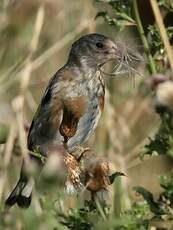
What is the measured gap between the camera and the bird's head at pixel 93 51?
4410 mm

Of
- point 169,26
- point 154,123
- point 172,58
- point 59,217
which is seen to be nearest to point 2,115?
point 59,217

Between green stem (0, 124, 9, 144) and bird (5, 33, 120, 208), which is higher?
bird (5, 33, 120, 208)

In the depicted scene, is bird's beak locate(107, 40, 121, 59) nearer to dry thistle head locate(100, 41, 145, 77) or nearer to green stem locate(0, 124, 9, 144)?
dry thistle head locate(100, 41, 145, 77)

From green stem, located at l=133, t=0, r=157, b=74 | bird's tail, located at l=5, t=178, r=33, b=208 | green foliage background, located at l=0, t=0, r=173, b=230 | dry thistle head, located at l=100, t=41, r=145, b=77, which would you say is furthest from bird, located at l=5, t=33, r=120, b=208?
green stem, located at l=133, t=0, r=157, b=74

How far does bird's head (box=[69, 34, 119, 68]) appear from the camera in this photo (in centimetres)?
441

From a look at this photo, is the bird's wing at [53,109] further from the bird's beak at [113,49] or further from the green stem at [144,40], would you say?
the green stem at [144,40]

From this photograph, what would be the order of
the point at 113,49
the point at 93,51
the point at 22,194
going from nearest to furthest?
the point at 22,194 → the point at 113,49 → the point at 93,51

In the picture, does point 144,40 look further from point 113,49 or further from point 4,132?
point 113,49

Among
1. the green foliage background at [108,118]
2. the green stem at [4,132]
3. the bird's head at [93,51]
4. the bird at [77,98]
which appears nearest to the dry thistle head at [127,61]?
the green foliage background at [108,118]

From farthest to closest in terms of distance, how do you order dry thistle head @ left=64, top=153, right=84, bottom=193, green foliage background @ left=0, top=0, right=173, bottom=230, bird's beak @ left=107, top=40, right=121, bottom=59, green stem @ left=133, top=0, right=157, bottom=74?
bird's beak @ left=107, top=40, right=121, bottom=59 < green stem @ left=133, top=0, right=157, bottom=74 < dry thistle head @ left=64, top=153, right=84, bottom=193 < green foliage background @ left=0, top=0, right=173, bottom=230

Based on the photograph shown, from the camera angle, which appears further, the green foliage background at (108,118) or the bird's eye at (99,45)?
the bird's eye at (99,45)

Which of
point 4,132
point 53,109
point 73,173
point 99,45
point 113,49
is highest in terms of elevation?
point 99,45

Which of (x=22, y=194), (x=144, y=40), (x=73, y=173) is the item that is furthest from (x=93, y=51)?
(x=73, y=173)

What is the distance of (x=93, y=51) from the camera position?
4762mm
